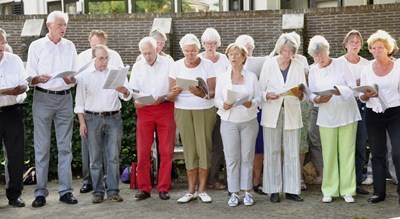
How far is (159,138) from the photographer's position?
7195 millimetres

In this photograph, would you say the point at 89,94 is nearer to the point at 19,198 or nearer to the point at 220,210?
the point at 19,198

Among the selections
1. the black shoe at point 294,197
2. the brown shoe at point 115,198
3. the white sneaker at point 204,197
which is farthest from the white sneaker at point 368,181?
the brown shoe at point 115,198

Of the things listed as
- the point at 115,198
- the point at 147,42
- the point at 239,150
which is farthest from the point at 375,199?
the point at 147,42

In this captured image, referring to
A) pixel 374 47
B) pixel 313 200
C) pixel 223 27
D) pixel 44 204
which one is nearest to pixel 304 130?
pixel 313 200

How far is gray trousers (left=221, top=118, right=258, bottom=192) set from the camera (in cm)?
672

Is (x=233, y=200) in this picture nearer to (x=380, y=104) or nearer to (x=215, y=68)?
(x=215, y=68)

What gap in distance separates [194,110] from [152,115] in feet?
1.81

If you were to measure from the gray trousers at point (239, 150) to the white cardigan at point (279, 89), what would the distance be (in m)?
0.23

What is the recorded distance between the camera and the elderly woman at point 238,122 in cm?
665

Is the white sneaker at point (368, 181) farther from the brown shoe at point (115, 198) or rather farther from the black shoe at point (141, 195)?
the brown shoe at point (115, 198)

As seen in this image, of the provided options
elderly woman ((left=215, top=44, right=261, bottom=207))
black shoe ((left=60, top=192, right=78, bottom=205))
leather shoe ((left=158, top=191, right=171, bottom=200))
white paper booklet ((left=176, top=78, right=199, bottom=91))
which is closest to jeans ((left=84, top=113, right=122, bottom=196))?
black shoe ((left=60, top=192, right=78, bottom=205))

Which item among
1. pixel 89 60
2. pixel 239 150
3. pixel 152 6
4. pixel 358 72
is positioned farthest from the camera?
pixel 152 6

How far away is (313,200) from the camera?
7.05m

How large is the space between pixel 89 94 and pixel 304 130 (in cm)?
279
